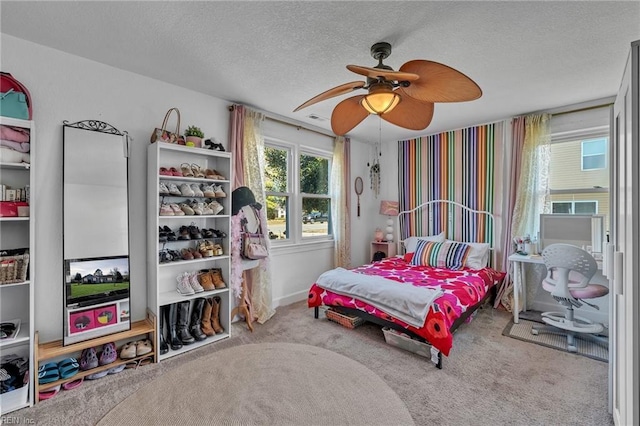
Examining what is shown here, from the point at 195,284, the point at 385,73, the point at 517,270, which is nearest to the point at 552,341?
the point at 517,270

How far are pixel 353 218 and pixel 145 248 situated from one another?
314 cm

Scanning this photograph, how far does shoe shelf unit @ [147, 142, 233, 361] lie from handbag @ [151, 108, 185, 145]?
Result: 0.27 feet

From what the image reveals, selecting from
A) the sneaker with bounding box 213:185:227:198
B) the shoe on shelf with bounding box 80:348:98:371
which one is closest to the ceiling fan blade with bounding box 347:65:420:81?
the sneaker with bounding box 213:185:227:198

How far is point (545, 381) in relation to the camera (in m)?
2.17

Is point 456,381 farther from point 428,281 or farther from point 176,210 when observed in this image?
point 176,210

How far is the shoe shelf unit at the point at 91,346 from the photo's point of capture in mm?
2031

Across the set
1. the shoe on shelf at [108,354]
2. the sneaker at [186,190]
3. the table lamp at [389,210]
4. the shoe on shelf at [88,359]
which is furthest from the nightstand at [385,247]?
the shoe on shelf at [88,359]

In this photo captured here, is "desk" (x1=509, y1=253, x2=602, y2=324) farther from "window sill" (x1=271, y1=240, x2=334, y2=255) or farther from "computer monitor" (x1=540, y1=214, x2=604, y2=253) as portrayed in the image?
"window sill" (x1=271, y1=240, x2=334, y2=255)

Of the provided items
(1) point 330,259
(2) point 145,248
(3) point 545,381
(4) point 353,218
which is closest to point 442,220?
(4) point 353,218

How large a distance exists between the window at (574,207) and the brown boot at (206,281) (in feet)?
13.5

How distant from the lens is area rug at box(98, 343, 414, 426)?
1.68 metres

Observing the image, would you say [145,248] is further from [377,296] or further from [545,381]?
[545,381]

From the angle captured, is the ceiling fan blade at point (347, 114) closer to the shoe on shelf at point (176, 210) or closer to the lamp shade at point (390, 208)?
the shoe on shelf at point (176, 210)

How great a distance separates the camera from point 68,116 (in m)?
2.29
